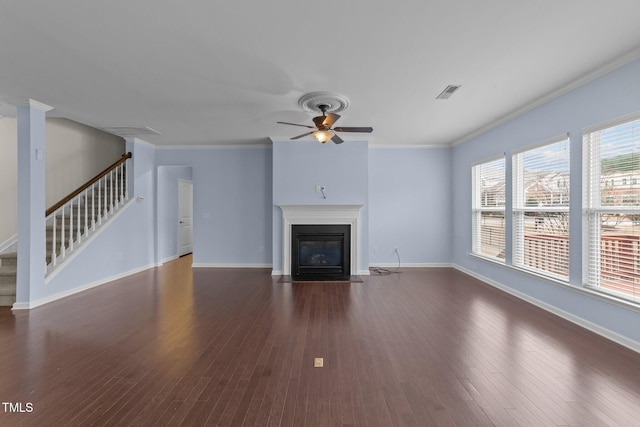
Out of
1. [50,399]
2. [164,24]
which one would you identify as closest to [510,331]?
[50,399]

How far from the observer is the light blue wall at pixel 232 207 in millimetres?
6258

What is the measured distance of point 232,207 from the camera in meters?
6.28

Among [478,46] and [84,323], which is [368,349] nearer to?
[478,46]

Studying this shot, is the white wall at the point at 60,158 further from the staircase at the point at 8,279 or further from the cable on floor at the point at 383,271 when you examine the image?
the cable on floor at the point at 383,271

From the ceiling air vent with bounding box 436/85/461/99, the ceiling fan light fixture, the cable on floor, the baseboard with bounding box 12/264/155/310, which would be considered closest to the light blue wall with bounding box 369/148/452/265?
the cable on floor

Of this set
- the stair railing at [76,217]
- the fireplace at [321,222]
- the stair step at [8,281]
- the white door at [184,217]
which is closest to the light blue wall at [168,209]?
the white door at [184,217]

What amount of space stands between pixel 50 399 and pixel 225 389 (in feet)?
3.72

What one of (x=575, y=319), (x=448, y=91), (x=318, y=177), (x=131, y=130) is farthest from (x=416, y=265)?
(x=131, y=130)

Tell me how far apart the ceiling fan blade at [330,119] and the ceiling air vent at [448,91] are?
1309mm

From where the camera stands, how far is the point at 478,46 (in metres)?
2.48

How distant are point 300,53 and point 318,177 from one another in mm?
3135

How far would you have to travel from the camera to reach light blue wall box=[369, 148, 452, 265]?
248 inches

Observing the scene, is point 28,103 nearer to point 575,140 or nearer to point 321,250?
point 321,250

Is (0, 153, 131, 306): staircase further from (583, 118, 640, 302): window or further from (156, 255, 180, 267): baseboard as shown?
(583, 118, 640, 302): window
